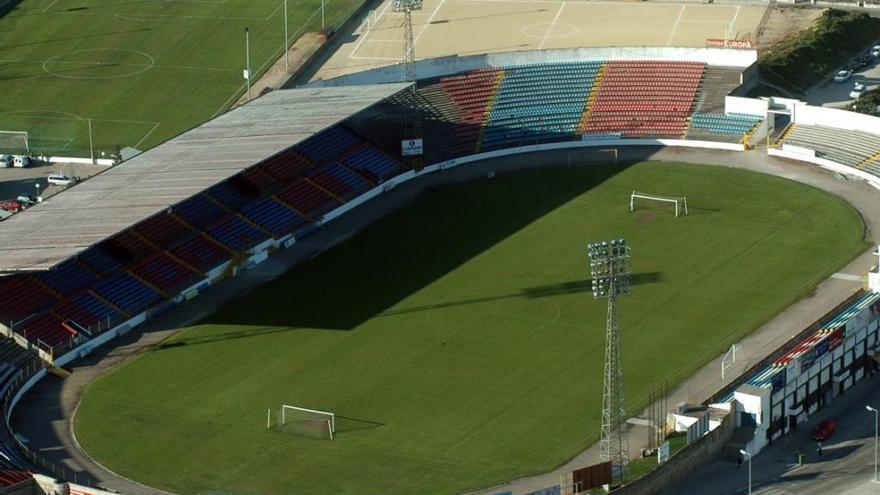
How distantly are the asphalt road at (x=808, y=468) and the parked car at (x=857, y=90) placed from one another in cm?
5930

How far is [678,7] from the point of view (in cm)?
19412

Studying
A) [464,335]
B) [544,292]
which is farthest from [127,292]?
[544,292]

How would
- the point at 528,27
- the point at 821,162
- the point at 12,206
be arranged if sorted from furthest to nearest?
the point at 528,27
the point at 821,162
the point at 12,206

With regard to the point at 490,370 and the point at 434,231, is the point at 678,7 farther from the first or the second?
the point at 490,370

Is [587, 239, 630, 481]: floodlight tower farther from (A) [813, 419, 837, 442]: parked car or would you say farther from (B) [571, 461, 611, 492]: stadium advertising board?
(A) [813, 419, 837, 442]: parked car

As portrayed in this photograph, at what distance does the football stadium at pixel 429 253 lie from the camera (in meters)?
121

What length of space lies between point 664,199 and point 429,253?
20969 mm

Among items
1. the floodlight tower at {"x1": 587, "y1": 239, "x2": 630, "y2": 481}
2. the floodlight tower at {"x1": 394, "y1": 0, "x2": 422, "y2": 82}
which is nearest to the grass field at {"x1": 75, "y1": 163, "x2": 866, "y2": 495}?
the floodlight tower at {"x1": 587, "y1": 239, "x2": 630, "y2": 481}

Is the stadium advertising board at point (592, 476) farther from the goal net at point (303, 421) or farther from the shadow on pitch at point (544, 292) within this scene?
the shadow on pitch at point (544, 292)

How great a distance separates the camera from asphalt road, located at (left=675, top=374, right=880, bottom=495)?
116188 millimetres

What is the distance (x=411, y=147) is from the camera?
168m

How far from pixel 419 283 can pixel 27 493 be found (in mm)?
40990

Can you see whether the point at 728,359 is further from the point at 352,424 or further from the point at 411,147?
the point at 411,147

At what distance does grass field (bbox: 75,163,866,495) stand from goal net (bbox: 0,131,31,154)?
132 feet
